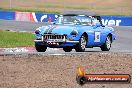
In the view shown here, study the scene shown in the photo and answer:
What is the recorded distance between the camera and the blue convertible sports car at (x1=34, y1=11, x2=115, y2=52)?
56.5 feet

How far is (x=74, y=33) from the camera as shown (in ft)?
56.5

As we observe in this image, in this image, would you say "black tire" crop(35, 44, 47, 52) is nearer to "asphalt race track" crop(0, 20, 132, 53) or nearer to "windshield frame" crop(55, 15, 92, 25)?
"asphalt race track" crop(0, 20, 132, 53)

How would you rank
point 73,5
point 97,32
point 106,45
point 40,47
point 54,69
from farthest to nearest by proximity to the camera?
point 73,5
point 106,45
point 97,32
point 40,47
point 54,69

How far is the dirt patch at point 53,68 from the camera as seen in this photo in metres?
9.30

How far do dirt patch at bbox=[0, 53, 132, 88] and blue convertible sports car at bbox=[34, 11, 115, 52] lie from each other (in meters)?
2.12

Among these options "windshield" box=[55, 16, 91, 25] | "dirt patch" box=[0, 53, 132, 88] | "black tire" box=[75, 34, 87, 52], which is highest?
"windshield" box=[55, 16, 91, 25]

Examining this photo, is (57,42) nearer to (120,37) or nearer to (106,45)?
(106,45)

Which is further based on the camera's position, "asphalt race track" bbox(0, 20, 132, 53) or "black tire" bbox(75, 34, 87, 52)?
"asphalt race track" bbox(0, 20, 132, 53)

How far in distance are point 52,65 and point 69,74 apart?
1.60m

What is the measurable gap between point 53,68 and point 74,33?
219 inches

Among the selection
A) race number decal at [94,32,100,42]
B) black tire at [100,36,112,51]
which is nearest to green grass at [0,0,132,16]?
black tire at [100,36,112,51]

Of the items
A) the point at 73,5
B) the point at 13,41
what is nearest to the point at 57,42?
the point at 13,41

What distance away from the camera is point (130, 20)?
42.1 meters

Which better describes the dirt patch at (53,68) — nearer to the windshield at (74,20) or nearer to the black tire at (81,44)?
the black tire at (81,44)
